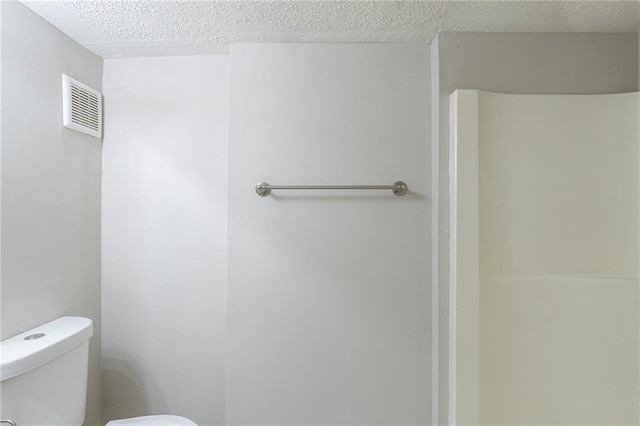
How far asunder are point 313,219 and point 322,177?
6.7 inches

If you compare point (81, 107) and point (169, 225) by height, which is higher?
point (81, 107)

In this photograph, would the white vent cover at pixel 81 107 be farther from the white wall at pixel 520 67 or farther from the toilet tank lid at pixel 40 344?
the white wall at pixel 520 67

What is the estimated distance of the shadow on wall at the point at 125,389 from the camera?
1445 mm

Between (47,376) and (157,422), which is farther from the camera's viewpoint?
(157,422)

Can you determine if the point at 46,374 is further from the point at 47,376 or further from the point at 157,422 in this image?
the point at 157,422

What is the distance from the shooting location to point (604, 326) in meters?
A: 1.19

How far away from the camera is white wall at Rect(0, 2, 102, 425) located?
1.02 metres

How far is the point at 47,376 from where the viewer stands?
3.20 feet

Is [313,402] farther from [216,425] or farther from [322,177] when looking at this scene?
[322,177]

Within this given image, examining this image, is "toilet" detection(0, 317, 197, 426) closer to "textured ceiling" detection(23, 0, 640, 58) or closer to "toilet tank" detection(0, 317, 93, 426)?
"toilet tank" detection(0, 317, 93, 426)

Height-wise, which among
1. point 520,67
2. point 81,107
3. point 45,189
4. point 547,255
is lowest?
point 547,255

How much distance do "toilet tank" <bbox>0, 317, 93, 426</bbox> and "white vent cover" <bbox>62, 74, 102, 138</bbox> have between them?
74cm

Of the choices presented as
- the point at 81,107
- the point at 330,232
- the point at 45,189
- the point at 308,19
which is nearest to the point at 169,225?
the point at 45,189

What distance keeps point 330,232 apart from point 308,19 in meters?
0.77
